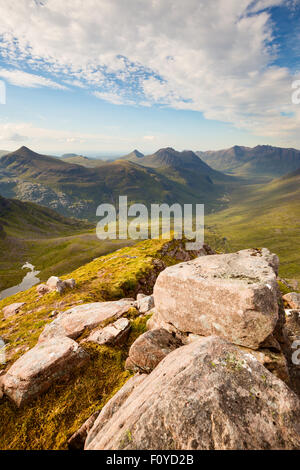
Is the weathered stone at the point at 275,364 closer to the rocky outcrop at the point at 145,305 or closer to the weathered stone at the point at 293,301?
the rocky outcrop at the point at 145,305

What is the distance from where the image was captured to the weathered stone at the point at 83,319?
19.5m

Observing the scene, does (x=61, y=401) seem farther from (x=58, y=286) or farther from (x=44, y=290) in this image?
(x=44, y=290)

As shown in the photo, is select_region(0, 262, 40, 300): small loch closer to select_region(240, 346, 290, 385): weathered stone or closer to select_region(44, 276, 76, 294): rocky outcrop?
select_region(44, 276, 76, 294): rocky outcrop

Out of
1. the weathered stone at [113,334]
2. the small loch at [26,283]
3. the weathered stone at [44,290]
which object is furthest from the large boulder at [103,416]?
the small loch at [26,283]

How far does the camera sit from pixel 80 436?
10.4 m

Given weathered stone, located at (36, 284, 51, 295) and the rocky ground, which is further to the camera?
weathered stone, located at (36, 284, 51, 295)

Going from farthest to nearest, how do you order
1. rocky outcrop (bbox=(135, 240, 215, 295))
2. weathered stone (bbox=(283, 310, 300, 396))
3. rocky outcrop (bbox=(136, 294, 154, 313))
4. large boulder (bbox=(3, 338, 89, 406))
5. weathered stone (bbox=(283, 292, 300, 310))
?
rocky outcrop (bbox=(135, 240, 215, 295)) → weathered stone (bbox=(283, 292, 300, 310)) → rocky outcrop (bbox=(136, 294, 154, 313)) → weathered stone (bbox=(283, 310, 300, 396)) → large boulder (bbox=(3, 338, 89, 406))

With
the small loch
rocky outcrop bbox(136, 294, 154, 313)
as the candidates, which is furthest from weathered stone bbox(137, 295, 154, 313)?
the small loch

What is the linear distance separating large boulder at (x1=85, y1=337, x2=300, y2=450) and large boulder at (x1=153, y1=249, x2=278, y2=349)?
2.31 metres

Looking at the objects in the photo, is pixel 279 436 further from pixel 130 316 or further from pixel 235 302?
pixel 130 316

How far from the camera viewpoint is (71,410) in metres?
12.0

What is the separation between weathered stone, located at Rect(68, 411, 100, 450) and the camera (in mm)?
10148

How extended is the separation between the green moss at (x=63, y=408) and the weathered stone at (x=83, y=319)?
4.24m

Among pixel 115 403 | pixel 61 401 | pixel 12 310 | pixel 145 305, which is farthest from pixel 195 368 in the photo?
pixel 12 310
